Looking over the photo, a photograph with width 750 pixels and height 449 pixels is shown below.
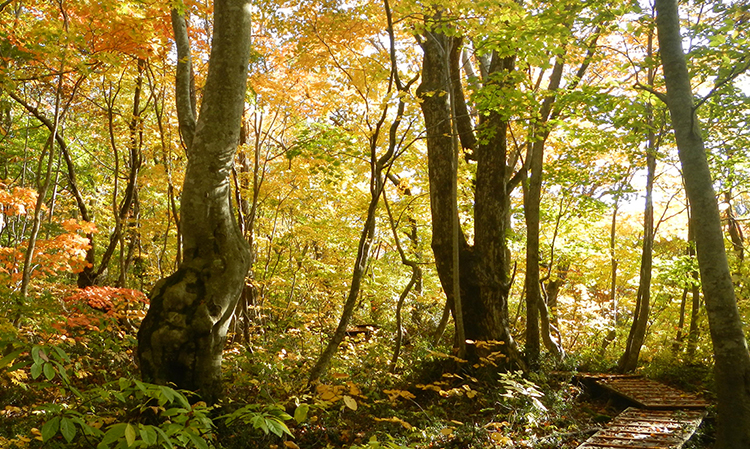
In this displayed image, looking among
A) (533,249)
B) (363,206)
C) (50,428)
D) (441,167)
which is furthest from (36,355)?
(363,206)

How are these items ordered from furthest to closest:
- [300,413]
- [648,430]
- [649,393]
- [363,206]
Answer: [363,206]
[649,393]
[648,430]
[300,413]

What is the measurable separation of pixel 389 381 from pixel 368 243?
6.50ft

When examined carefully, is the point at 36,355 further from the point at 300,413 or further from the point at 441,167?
the point at 441,167

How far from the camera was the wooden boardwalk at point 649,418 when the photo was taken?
423 cm

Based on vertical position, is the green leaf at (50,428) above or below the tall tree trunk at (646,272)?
below

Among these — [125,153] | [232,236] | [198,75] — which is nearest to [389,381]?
[232,236]

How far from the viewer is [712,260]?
3.95 meters

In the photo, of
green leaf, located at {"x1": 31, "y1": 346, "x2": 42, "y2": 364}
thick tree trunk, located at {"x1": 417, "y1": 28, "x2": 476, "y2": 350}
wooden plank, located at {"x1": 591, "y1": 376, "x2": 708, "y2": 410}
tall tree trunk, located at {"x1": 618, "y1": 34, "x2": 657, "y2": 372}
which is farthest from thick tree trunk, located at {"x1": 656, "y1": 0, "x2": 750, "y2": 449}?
green leaf, located at {"x1": 31, "y1": 346, "x2": 42, "y2": 364}

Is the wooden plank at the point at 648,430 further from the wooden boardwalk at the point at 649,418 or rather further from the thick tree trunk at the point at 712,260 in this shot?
the thick tree trunk at the point at 712,260

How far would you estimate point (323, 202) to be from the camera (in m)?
10.5

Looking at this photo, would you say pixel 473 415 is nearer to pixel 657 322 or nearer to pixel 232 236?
pixel 232 236

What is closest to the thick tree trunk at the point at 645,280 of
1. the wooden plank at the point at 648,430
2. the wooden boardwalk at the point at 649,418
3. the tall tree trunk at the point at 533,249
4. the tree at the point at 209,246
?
the wooden boardwalk at the point at 649,418

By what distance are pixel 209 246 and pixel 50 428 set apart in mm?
2626

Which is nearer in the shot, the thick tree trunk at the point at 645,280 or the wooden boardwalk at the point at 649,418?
the wooden boardwalk at the point at 649,418
